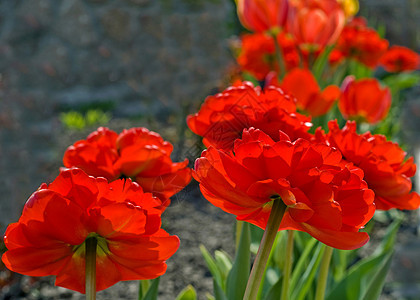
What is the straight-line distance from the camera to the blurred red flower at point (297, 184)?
0.45m

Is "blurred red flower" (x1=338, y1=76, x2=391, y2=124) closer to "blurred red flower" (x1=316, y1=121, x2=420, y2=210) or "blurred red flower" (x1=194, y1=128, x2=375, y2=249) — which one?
"blurred red flower" (x1=316, y1=121, x2=420, y2=210)

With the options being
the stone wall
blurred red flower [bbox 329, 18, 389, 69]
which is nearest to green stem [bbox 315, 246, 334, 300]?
blurred red flower [bbox 329, 18, 389, 69]

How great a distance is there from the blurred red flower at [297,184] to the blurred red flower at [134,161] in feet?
0.45

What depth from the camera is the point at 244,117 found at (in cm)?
61

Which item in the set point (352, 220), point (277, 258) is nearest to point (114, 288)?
point (277, 258)

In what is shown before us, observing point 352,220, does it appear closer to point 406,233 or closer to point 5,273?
point 5,273

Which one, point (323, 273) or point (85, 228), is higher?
point (85, 228)

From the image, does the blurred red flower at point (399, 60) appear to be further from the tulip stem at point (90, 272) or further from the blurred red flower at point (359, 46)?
the tulip stem at point (90, 272)

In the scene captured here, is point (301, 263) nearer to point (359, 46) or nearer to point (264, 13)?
point (264, 13)

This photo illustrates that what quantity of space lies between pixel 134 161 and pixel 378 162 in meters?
0.28

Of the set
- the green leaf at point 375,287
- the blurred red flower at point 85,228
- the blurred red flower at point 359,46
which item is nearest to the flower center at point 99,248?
the blurred red flower at point 85,228

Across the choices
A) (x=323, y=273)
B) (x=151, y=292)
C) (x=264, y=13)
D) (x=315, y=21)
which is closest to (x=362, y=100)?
(x=315, y=21)

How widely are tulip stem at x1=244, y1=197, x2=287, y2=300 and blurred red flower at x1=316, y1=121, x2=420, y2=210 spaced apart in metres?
0.14

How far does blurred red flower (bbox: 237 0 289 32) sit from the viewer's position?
151cm
